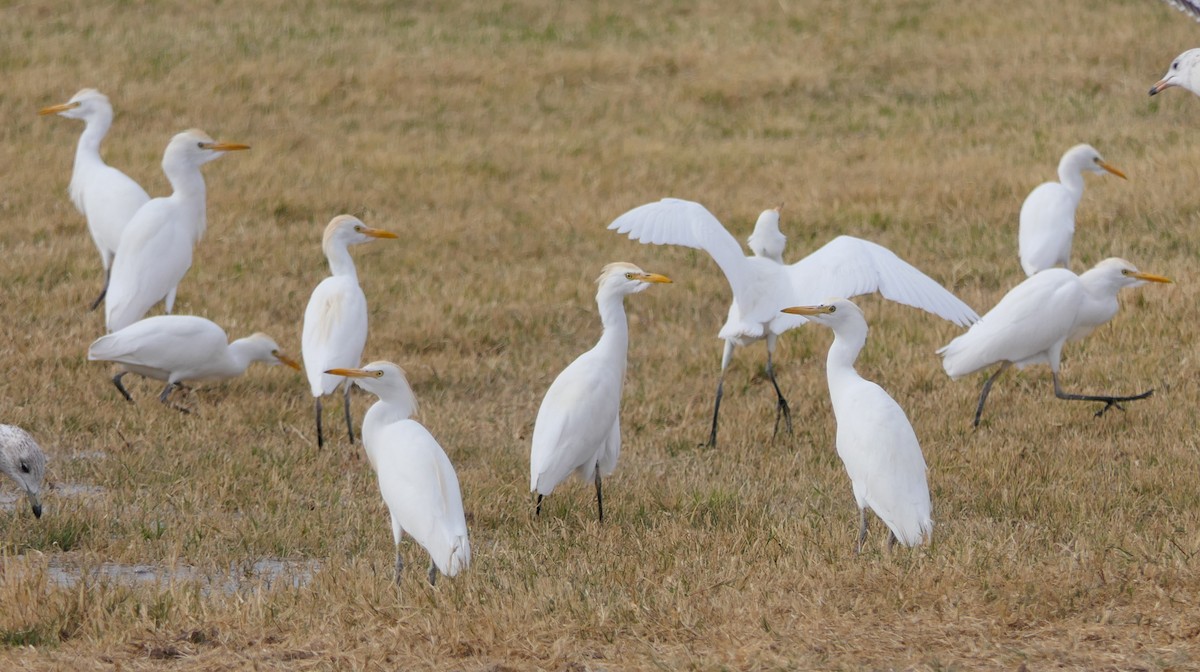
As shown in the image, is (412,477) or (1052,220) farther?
(1052,220)

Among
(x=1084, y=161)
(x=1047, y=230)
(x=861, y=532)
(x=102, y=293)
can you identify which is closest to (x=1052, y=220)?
(x=1047, y=230)

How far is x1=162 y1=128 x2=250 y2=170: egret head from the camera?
9.85 meters

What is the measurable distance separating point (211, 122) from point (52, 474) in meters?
9.84

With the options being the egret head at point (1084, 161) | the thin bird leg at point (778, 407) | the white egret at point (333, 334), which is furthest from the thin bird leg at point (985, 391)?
the white egret at point (333, 334)

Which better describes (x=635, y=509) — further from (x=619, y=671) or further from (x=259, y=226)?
(x=259, y=226)

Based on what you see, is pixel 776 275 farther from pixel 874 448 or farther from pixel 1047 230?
pixel 1047 230

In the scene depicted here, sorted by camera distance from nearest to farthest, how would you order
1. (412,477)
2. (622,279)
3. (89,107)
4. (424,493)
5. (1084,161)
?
(424,493), (412,477), (622,279), (1084,161), (89,107)

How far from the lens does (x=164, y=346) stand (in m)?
7.98

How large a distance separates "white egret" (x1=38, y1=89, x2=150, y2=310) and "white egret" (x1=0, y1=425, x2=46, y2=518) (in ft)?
14.3

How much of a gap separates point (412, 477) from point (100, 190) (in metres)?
6.59

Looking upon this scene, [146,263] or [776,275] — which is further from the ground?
[776,275]

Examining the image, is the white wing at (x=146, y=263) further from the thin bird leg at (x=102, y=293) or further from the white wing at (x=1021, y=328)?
the white wing at (x=1021, y=328)

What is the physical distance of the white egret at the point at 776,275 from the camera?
22.1 ft

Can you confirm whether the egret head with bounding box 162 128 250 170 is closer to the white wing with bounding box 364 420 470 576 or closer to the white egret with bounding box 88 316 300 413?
the white egret with bounding box 88 316 300 413
